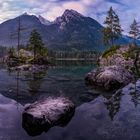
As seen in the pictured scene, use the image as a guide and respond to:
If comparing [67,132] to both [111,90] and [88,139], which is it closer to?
[88,139]

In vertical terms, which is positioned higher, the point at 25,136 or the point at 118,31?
the point at 118,31

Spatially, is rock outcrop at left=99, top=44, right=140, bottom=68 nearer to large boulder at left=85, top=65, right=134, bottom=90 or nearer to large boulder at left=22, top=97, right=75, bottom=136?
large boulder at left=85, top=65, right=134, bottom=90

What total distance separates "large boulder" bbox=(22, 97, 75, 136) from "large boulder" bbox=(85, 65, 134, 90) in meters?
12.1

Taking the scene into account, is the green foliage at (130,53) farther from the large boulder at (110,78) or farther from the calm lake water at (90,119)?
the calm lake water at (90,119)

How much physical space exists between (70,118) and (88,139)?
3.41 meters

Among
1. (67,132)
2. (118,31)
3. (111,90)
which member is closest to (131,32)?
(118,31)

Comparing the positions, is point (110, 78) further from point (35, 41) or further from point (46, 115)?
point (35, 41)

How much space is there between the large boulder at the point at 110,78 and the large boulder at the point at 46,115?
1210cm

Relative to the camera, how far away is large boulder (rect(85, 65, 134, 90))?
94.0 feet

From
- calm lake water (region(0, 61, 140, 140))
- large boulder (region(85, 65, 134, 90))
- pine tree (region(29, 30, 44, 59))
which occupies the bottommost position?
calm lake water (region(0, 61, 140, 140))

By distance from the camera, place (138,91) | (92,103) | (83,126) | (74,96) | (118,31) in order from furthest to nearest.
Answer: (118,31) < (138,91) < (74,96) < (92,103) < (83,126)

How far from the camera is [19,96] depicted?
23781mm

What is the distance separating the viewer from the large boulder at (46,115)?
14.5 meters

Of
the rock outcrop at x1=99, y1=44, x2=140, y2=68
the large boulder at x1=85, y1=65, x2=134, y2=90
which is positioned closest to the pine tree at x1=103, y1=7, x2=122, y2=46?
the rock outcrop at x1=99, y1=44, x2=140, y2=68
